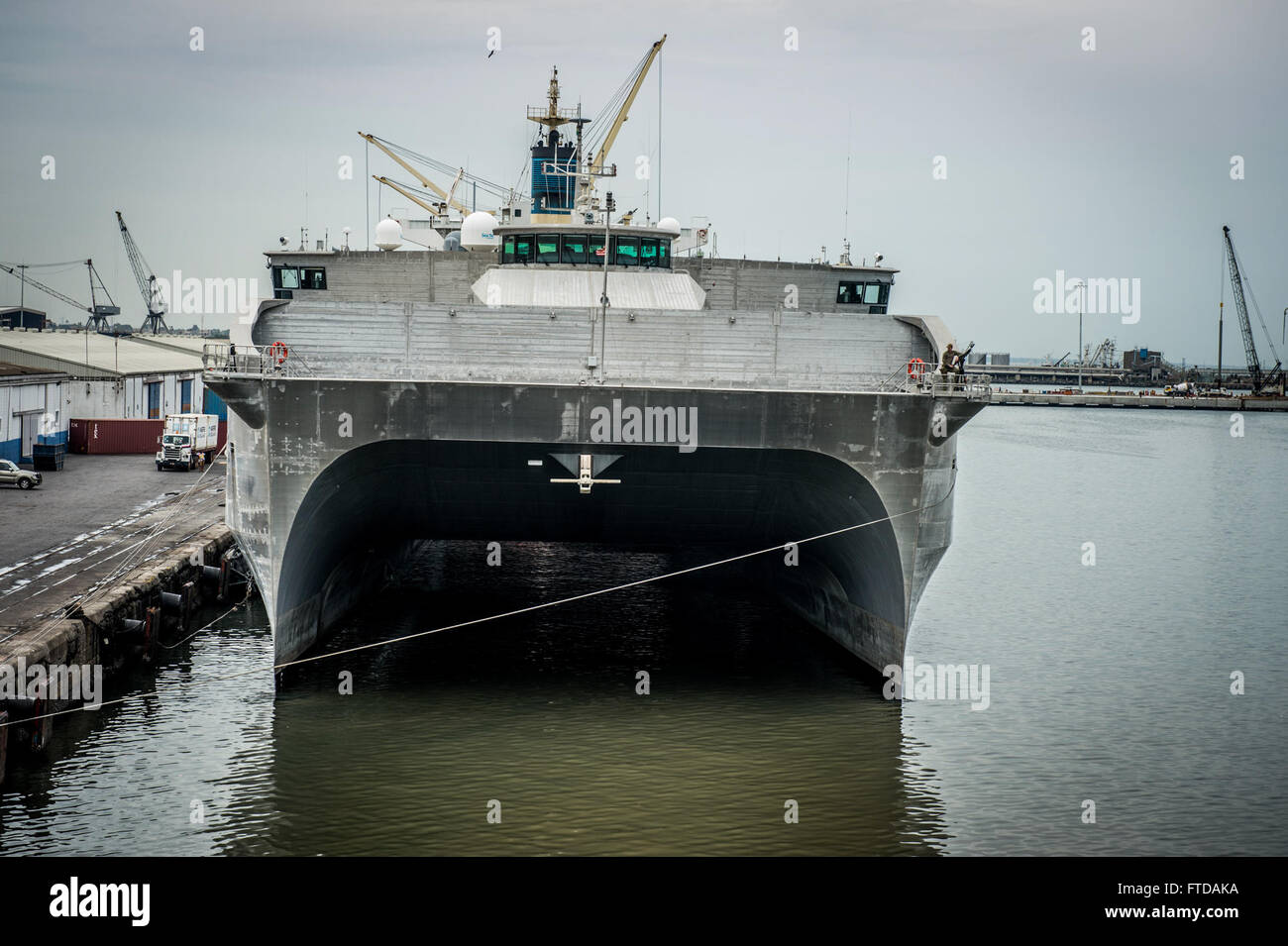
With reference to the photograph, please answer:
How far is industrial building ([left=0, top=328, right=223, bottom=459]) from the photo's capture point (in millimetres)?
49094

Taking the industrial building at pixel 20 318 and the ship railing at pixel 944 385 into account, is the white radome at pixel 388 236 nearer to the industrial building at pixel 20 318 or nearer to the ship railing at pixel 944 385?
the ship railing at pixel 944 385

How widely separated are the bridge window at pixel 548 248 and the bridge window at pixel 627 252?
1588 millimetres

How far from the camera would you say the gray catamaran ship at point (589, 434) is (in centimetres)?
1991

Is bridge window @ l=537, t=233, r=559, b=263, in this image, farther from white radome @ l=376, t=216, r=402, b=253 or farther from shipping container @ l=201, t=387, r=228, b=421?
shipping container @ l=201, t=387, r=228, b=421

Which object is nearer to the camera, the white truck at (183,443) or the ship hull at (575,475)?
the ship hull at (575,475)

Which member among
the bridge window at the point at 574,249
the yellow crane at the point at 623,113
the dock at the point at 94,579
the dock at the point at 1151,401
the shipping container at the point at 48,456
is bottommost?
the dock at the point at 94,579

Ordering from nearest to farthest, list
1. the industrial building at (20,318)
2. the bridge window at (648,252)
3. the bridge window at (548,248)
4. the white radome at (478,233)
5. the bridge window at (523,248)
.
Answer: the bridge window at (548,248), the bridge window at (523,248), the bridge window at (648,252), the white radome at (478,233), the industrial building at (20,318)

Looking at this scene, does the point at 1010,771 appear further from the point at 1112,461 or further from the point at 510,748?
the point at 1112,461

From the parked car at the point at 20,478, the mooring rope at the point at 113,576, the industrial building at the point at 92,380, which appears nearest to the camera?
the mooring rope at the point at 113,576

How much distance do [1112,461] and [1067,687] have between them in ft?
197

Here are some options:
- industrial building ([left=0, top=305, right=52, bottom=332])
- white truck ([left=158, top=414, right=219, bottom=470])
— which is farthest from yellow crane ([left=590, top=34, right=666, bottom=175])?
industrial building ([left=0, top=305, right=52, bottom=332])

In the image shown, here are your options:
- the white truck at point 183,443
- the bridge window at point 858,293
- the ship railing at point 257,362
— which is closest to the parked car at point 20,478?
the white truck at point 183,443

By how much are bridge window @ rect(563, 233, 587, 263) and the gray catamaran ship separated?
1972mm

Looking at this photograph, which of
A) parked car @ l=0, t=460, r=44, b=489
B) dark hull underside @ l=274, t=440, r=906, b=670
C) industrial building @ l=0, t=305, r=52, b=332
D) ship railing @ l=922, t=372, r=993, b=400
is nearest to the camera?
ship railing @ l=922, t=372, r=993, b=400
